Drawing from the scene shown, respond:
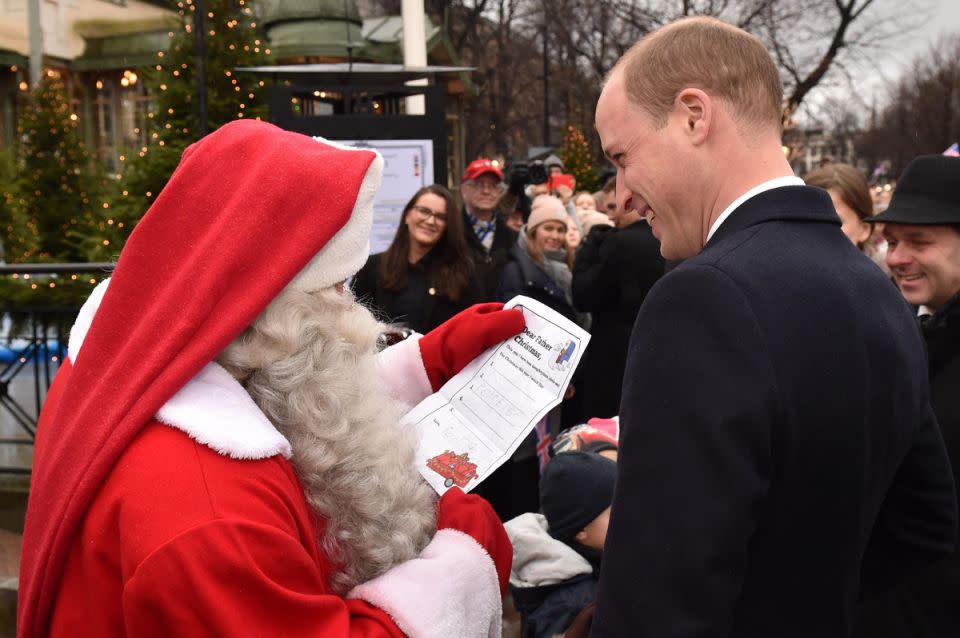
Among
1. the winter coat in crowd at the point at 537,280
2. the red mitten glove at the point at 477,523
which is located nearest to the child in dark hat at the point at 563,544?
the red mitten glove at the point at 477,523

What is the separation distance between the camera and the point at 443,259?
5250mm

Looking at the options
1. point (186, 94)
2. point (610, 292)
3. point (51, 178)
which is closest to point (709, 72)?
point (610, 292)

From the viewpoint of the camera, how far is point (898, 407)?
145cm

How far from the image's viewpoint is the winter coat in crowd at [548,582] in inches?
106

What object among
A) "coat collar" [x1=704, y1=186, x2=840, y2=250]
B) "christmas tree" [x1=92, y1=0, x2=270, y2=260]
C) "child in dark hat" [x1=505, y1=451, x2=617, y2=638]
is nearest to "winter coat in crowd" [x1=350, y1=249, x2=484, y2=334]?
"child in dark hat" [x1=505, y1=451, x2=617, y2=638]

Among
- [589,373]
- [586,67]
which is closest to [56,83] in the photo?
[589,373]

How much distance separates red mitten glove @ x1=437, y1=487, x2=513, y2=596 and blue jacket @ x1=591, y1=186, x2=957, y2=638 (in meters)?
0.52

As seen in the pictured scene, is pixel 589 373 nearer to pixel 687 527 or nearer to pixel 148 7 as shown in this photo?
pixel 687 527

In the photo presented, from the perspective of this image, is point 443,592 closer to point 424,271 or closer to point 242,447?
point 242,447

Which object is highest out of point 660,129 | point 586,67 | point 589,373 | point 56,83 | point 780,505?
point 586,67

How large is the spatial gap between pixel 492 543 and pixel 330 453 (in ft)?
1.40

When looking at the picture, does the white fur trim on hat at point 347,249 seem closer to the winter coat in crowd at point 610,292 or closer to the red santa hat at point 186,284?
the red santa hat at point 186,284

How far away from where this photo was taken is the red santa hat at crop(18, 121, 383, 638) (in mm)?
1518

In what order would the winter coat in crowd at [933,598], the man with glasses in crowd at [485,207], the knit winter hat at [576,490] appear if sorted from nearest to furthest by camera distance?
the winter coat in crowd at [933,598]
the knit winter hat at [576,490]
the man with glasses in crowd at [485,207]
